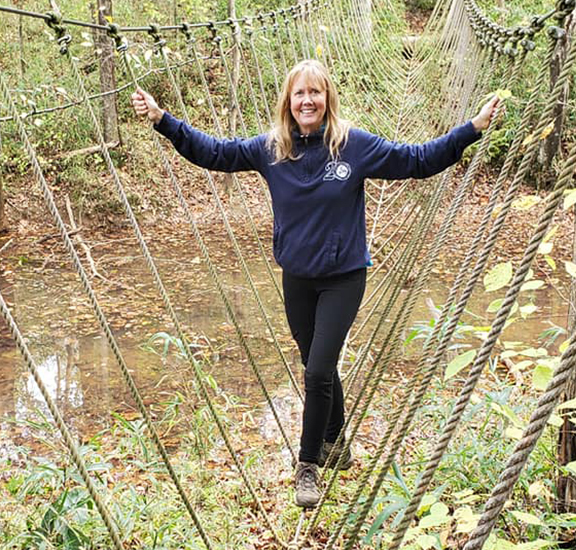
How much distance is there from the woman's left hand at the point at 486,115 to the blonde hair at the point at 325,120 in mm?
275

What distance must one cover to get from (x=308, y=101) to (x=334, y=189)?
200 mm

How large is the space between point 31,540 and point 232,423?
1.06 meters

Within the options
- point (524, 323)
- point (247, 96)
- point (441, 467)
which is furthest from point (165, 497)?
point (247, 96)

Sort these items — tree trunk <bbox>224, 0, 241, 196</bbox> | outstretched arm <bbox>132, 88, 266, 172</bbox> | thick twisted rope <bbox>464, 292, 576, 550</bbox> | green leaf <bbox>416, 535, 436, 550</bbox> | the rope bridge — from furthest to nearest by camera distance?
tree trunk <bbox>224, 0, 241, 196</bbox> < outstretched arm <bbox>132, 88, 266, 172</bbox> < green leaf <bbox>416, 535, 436, 550</bbox> < the rope bridge < thick twisted rope <bbox>464, 292, 576, 550</bbox>

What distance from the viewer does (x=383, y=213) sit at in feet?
11.1

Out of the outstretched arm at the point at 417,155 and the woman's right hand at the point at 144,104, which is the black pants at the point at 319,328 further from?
the woman's right hand at the point at 144,104

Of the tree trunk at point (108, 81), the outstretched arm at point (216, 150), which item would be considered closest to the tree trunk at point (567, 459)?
the outstretched arm at point (216, 150)

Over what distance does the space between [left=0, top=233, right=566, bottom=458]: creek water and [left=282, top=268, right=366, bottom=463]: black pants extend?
2.59ft

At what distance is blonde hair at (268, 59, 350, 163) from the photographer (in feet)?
4.52

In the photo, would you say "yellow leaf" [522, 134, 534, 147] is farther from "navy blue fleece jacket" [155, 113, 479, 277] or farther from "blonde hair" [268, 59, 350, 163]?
"blonde hair" [268, 59, 350, 163]

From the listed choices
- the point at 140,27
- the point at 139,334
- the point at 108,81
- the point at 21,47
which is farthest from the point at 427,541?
the point at 21,47

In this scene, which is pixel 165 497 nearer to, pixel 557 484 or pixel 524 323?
pixel 557 484

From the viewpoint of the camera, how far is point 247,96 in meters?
7.06

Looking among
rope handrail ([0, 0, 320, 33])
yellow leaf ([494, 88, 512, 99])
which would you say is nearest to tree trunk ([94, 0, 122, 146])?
rope handrail ([0, 0, 320, 33])
